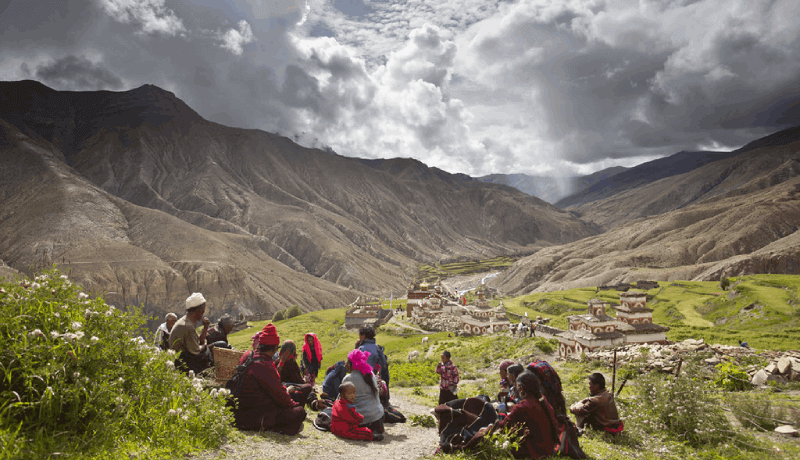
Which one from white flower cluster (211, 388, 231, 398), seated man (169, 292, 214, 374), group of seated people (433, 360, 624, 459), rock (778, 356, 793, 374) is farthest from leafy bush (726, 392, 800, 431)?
seated man (169, 292, 214, 374)

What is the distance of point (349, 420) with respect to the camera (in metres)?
6.67

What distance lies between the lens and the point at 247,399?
20.2 feet

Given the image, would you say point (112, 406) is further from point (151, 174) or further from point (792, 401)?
point (151, 174)

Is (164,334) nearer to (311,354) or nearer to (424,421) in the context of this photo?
(311,354)

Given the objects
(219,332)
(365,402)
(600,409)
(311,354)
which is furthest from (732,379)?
(219,332)

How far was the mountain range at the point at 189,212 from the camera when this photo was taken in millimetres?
74188

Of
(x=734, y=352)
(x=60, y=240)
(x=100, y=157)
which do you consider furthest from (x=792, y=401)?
(x=100, y=157)

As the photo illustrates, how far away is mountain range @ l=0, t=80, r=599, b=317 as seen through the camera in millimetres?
74188

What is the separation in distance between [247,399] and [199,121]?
642 ft

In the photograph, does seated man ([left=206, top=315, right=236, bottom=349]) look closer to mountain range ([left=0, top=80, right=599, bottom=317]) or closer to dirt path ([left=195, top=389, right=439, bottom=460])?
dirt path ([left=195, top=389, right=439, bottom=460])

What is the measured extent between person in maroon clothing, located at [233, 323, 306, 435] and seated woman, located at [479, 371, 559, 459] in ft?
9.67

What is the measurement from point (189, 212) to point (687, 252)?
119126mm

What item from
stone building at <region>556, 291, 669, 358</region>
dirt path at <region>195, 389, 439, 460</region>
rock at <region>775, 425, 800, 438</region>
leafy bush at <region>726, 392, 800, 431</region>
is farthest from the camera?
→ stone building at <region>556, 291, 669, 358</region>

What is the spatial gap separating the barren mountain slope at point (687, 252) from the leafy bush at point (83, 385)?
6078 cm
